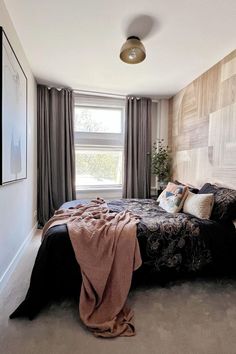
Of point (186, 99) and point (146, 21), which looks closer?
point (146, 21)

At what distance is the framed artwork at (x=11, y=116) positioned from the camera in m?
1.80

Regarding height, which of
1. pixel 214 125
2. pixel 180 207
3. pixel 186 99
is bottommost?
pixel 180 207

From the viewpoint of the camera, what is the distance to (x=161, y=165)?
404 centimetres

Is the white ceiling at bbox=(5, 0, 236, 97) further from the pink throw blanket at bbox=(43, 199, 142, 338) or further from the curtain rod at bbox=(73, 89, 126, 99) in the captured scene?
the pink throw blanket at bbox=(43, 199, 142, 338)

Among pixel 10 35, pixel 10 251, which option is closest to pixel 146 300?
pixel 10 251

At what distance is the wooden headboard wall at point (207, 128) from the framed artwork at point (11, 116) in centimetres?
251

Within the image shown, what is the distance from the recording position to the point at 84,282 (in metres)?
1.67

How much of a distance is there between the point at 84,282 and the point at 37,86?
3288mm

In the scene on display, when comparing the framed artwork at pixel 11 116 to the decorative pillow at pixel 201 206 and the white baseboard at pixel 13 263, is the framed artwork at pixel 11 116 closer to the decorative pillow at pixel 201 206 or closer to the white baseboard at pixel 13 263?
the white baseboard at pixel 13 263

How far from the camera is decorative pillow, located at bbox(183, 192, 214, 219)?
2299 millimetres

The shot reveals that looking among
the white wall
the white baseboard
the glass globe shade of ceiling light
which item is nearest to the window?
the white wall

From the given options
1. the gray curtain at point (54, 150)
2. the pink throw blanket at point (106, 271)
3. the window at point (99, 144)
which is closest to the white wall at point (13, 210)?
the gray curtain at point (54, 150)

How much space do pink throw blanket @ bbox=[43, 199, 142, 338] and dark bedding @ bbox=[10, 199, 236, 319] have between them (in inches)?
4.0

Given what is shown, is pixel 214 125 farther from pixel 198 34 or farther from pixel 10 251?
pixel 10 251
